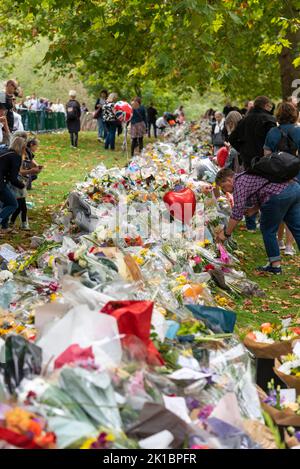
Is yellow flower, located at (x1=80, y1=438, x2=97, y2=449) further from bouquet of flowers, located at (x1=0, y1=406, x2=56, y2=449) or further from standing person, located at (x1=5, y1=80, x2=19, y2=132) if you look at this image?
standing person, located at (x1=5, y1=80, x2=19, y2=132)

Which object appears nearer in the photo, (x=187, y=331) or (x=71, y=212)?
(x=187, y=331)

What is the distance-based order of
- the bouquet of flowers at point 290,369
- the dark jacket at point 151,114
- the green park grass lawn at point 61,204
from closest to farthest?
the bouquet of flowers at point 290,369
the green park grass lawn at point 61,204
the dark jacket at point 151,114

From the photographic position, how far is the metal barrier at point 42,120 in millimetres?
29188

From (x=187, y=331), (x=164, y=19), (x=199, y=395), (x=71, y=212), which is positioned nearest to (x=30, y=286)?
(x=187, y=331)

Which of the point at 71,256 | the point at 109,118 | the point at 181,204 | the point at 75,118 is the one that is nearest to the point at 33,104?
the point at 75,118

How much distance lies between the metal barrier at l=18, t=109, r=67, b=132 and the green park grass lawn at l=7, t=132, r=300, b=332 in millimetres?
4545

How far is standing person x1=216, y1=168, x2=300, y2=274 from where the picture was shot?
8719 millimetres

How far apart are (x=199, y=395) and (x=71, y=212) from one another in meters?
5.32

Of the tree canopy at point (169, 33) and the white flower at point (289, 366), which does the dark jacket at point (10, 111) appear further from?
the white flower at point (289, 366)

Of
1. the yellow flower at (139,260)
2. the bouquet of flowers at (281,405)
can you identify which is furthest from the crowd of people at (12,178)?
the bouquet of flowers at (281,405)

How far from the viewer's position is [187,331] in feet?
15.2

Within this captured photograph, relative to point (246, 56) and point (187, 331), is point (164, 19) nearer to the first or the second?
point (187, 331)

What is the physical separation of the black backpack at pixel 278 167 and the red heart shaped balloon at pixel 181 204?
811 mm

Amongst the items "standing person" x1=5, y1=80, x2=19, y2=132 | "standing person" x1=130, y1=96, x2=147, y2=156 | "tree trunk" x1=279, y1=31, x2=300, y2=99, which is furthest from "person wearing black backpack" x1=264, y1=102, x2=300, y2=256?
"standing person" x1=130, y1=96, x2=147, y2=156
